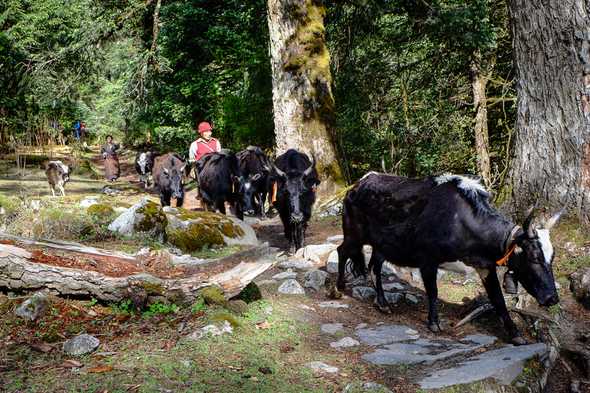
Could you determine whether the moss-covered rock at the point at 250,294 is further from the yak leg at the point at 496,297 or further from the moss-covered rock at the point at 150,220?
the moss-covered rock at the point at 150,220

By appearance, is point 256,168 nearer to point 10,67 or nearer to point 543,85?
point 543,85

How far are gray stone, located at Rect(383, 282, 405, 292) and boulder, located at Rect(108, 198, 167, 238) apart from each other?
3699 mm

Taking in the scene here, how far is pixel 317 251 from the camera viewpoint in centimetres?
892

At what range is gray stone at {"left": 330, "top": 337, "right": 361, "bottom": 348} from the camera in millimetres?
5598

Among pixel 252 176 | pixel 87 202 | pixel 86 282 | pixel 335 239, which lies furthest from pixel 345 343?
pixel 87 202

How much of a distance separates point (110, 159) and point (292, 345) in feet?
71.7

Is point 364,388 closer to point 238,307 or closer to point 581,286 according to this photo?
point 238,307

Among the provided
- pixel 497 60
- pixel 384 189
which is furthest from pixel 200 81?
pixel 384 189

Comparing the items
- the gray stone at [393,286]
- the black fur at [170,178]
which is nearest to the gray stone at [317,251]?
the gray stone at [393,286]

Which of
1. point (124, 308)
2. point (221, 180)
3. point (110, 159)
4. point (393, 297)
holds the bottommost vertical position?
point (393, 297)

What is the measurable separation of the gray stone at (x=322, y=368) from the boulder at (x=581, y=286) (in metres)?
3.27

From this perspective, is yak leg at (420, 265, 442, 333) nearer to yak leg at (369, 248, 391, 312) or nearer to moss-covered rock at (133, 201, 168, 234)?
yak leg at (369, 248, 391, 312)

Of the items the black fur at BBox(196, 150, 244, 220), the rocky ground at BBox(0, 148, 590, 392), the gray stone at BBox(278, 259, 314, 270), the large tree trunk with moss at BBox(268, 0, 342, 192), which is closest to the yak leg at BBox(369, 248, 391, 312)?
the rocky ground at BBox(0, 148, 590, 392)

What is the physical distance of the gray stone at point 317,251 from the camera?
880 cm
